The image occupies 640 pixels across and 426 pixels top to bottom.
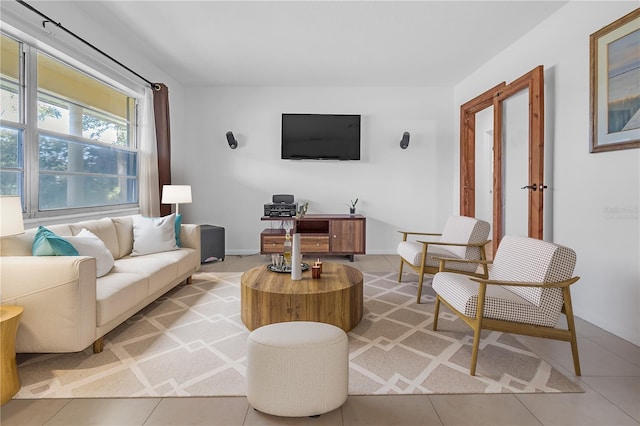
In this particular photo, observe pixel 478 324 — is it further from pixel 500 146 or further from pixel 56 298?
pixel 500 146

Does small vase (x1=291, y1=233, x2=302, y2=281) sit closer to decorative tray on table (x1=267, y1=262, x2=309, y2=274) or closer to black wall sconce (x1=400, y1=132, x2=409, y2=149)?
decorative tray on table (x1=267, y1=262, x2=309, y2=274)

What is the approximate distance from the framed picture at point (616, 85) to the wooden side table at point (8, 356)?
395 centimetres

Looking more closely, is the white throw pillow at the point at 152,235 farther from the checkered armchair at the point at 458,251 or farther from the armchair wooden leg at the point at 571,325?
the armchair wooden leg at the point at 571,325

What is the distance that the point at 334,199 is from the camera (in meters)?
5.83

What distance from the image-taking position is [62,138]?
3406 mm

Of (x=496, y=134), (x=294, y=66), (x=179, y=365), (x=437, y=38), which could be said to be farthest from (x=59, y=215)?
(x=496, y=134)

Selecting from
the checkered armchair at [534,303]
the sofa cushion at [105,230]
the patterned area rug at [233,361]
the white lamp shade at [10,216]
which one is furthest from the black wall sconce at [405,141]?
the white lamp shade at [10,216]

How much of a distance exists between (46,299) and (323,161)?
14.0 ft

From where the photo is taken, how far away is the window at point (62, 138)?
287 centimetres

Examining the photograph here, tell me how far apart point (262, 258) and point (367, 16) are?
3534mm

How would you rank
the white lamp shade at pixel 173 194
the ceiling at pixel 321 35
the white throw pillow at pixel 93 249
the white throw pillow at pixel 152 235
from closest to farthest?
the white throw pillow at pixel 93 249 < the ceiling at pixel 321 35 < the white throw pillow at pixel 152 235 < the white lamp shade at pixel 173 194

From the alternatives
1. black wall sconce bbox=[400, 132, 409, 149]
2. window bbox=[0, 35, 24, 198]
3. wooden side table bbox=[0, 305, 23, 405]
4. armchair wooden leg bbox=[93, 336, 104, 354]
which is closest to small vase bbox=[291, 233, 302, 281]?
armchair wooden leg bbox=[93, 336, 104, 354]

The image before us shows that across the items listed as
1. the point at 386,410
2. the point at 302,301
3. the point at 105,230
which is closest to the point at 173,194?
the point at 105,230

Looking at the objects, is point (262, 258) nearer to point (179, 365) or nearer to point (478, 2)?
point (179, 365)
